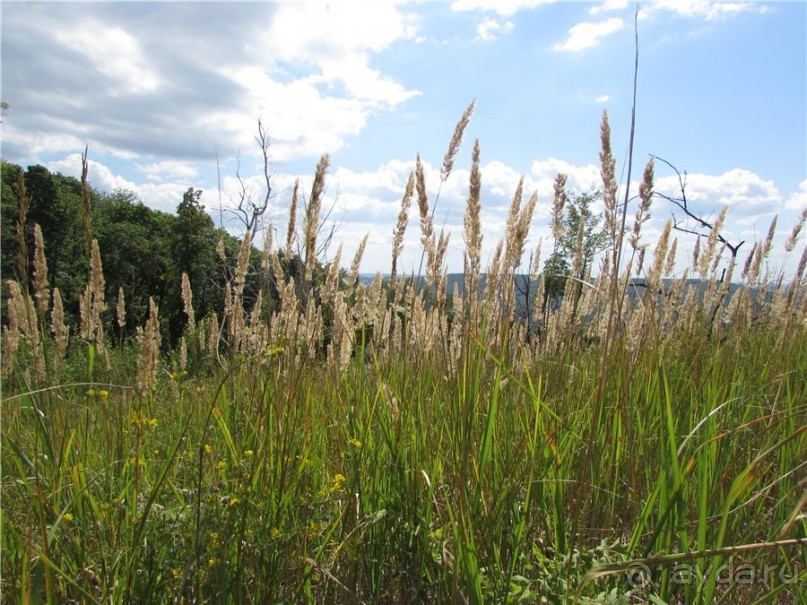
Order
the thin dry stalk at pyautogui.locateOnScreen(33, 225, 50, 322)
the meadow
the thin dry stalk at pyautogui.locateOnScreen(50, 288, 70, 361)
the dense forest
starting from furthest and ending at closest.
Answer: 1. the dense forest
2. the thin dry stalk at pyautogui.locateOnScreen(50, 288, 70, 361)
3. the thin dry stalk at pyautogui.locateOnScreen(33, 225, 50, 322)
4. the meadow

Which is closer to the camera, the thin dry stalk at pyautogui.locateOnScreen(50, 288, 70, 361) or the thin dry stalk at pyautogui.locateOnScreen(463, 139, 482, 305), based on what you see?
the thin dry stalk at pyautogui.locateOnScreen(463, 139, 482, 305)

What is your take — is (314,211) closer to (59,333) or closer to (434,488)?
(434,488)

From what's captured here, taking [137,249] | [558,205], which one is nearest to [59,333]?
[558,205]

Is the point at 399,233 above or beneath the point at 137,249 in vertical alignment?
beneath

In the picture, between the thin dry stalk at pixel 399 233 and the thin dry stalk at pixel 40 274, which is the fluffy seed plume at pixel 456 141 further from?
the thin dry stalk at pixel 40 274

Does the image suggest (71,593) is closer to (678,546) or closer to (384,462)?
(384,462)

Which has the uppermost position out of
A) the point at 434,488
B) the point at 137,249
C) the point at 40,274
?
the point at 137,249

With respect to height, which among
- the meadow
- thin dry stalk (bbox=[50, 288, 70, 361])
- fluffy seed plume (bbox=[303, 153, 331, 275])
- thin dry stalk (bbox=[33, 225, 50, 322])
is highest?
fluffy seed plume (bbox=[303, 153, 331, 275])

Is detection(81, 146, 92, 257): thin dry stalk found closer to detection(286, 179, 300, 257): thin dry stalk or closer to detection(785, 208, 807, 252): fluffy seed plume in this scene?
Answer: detection(286, 179, 300, 257): thin dry stalk

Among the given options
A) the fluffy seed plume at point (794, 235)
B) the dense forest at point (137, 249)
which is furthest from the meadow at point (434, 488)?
the dense forest at point (137, 249)

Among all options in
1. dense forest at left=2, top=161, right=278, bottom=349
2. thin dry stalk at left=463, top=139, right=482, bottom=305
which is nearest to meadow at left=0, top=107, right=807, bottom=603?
thin dry stalk at left=463, top=139, right=482, bottom=305

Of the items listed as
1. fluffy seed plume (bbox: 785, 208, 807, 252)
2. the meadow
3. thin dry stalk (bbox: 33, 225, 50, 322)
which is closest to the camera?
the meadow

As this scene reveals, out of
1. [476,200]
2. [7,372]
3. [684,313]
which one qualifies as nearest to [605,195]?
[476,200]

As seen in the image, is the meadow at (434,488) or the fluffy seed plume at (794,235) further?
the fluffy seed plume at (794,235)
